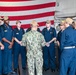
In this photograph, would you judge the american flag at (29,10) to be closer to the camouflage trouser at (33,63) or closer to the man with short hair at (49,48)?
the man with short hair at (49,48)

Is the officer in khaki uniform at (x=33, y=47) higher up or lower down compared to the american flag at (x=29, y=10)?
lower down

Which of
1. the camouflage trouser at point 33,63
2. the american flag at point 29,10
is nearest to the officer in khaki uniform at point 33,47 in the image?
the camouflage trouser at point 33,63

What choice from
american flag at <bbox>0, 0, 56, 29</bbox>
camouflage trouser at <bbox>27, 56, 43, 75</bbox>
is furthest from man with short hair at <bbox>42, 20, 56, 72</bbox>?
camouflage trouser at <bbox>27, 56, 43, 75</bbox>

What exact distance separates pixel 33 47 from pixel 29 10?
3174mm

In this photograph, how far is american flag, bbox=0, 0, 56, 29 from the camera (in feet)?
27.7

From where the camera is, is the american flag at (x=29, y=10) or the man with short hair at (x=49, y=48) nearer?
the man with short hair at (x=49, y=48)

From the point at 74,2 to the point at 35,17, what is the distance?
4.01ft

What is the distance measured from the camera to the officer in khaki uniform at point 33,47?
5660 millimetres

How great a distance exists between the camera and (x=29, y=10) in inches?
342

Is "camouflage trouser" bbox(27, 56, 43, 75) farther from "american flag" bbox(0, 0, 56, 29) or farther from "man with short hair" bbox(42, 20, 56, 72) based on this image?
"american flag" bbox(0, 0, 56, 29)

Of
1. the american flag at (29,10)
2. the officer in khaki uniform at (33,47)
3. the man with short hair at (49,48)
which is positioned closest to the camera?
the officer in khaki uniform at (33,47)

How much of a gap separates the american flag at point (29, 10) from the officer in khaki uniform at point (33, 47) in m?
2.79

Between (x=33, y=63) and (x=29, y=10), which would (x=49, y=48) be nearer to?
(x=33, y=63)

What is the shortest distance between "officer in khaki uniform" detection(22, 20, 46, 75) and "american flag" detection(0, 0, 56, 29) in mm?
2788
